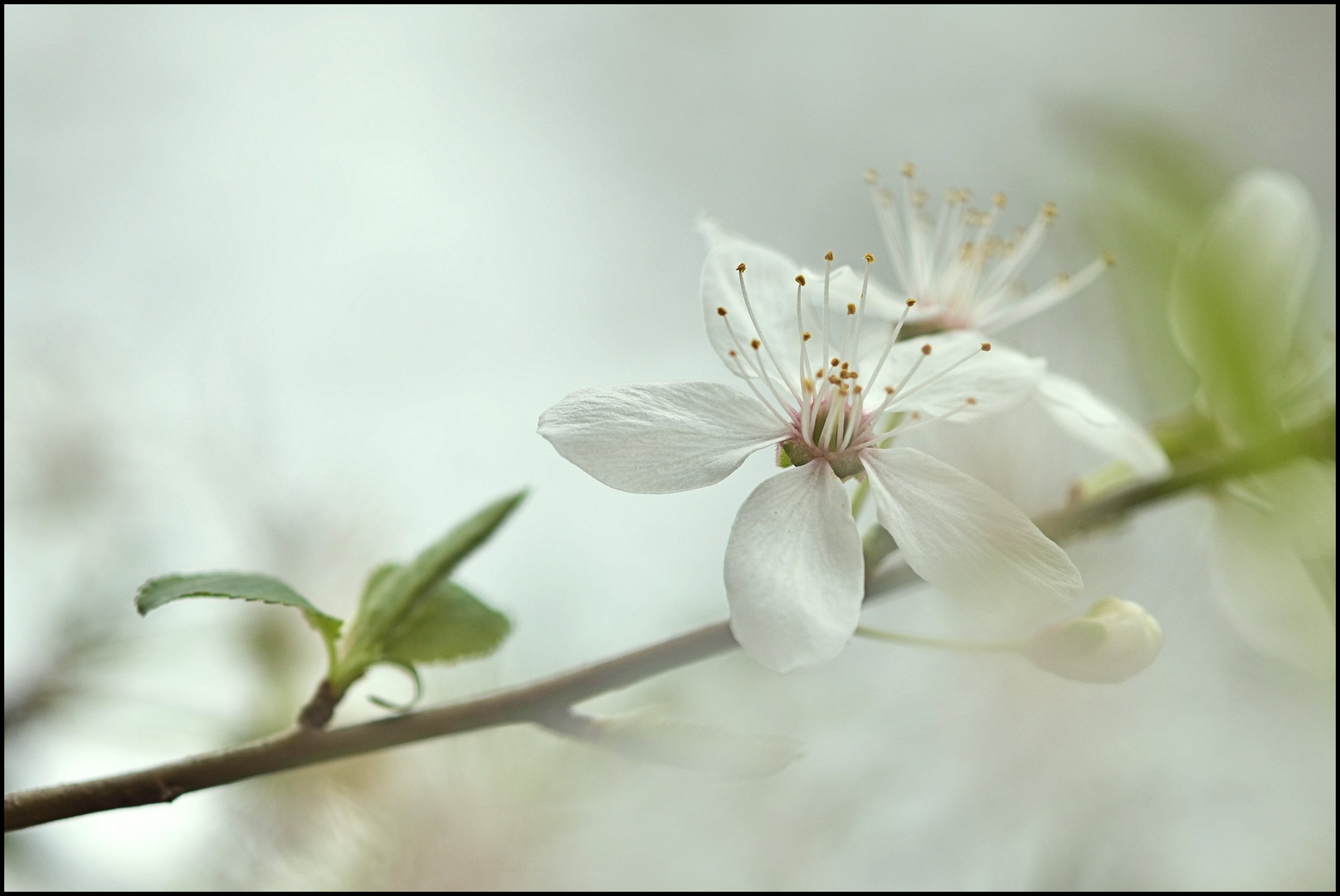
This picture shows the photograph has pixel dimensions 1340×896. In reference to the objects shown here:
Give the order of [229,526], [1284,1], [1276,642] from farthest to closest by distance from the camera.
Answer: [1284,1], [229,526], [1276,642]

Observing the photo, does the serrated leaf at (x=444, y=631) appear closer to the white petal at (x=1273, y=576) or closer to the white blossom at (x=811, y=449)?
Result: the white blossom at (x=811, y=449)

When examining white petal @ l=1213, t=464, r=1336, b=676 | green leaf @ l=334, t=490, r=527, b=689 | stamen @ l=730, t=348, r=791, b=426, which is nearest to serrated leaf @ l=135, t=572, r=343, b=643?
green leaf @ l=334, t=490, r=527, b=689

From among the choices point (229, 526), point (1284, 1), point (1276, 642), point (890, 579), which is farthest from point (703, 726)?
point (1284, 1)

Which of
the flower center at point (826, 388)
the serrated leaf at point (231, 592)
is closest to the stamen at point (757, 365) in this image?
the flower center at point (826, 388)

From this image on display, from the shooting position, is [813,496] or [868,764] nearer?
[813,496]

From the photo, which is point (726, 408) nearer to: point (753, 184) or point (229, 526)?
point (229, 526)

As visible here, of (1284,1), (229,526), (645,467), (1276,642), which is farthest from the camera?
(1284,1)
